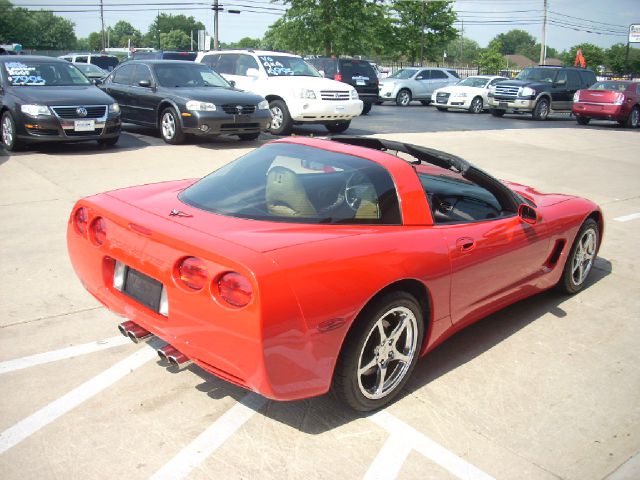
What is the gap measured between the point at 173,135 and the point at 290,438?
9.70 m

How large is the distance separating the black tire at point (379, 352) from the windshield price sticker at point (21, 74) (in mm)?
9694

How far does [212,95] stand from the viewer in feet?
38.6

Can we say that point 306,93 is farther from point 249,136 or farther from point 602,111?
point 602,111

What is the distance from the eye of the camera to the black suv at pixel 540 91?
22.5m

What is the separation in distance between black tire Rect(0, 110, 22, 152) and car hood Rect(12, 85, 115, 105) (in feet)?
1.33

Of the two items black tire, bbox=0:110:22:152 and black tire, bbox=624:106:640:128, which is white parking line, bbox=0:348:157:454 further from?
black tire, bbox=624:106:640:128

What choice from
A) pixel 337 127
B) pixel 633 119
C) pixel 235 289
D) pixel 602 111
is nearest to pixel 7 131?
pixel 337 127

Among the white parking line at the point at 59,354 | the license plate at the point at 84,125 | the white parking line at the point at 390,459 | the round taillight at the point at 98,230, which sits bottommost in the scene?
the white parking line at the point at 390,459

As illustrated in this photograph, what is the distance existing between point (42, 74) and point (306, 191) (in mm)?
9405

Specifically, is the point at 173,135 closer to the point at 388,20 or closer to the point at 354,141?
the point at 354,141

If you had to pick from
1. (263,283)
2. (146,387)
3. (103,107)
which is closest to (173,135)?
(103,107)

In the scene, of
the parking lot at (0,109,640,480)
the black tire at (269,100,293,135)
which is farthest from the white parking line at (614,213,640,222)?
the black tire at (269,100,293,135)

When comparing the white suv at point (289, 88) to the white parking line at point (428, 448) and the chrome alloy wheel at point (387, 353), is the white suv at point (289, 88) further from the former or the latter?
the white parking line at point (428, 448)

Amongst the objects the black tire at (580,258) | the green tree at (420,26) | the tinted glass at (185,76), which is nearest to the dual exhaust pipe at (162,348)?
the black tire at (580,258)
